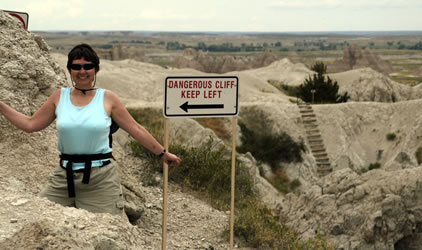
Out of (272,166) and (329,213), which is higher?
(329,213)

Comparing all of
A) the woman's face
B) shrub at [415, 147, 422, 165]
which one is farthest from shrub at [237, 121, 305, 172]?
the woman's face

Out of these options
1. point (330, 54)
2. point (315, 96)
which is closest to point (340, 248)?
point (315, 96)

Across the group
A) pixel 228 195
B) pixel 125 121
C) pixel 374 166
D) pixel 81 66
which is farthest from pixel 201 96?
pixel 374 166

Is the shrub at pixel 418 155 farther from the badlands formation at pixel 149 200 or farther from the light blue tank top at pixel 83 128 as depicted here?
the light blue tank top at pixel 83 128

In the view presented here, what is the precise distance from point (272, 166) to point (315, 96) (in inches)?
645

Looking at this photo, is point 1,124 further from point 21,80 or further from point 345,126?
point 345,126

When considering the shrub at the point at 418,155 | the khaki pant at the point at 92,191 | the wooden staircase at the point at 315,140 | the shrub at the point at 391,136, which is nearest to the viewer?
the khaki pant at the point at 92,191

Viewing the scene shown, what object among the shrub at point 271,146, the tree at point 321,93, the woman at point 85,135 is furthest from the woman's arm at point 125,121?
the tree at point 321,93

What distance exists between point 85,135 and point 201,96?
1.88m

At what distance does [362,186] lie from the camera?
12922 mm

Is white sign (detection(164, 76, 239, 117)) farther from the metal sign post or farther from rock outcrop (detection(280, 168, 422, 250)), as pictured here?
rock outcrop (detection(280, 168, 422, 250))

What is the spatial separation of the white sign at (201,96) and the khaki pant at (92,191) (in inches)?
56.1

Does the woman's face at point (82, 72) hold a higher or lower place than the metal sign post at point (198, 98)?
higher

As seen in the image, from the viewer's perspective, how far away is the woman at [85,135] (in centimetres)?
389
